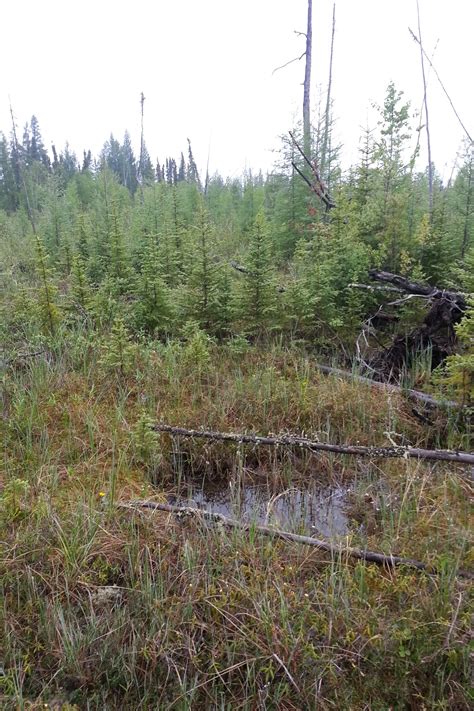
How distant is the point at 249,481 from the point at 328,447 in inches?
32.3

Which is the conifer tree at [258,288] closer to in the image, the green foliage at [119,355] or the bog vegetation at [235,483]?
the bog vegetation at [235,483]

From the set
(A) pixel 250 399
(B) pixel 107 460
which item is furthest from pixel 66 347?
(A) pixel 250 399

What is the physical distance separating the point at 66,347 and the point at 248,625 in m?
4.08

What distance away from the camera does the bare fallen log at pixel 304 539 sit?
2656mm

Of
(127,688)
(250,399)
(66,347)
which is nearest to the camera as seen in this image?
(127,688)

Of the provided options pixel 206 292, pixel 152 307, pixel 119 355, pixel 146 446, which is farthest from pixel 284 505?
pixel 152 307

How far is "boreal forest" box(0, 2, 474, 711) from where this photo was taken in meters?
2.19

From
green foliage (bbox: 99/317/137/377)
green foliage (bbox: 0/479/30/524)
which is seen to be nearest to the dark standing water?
green foliage (bbox: 0/479/30/524)

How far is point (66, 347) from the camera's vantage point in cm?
546

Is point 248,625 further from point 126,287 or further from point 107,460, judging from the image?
point 126,287

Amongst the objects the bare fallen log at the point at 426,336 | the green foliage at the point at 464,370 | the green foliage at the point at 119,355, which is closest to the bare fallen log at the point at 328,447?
the green foliage at the point at 464,370

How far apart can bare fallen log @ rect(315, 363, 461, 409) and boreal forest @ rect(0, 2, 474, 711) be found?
1.2 inches

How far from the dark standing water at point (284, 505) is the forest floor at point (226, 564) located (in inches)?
0.8

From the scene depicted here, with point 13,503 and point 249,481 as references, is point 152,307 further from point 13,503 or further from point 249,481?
point 13,503
